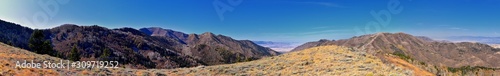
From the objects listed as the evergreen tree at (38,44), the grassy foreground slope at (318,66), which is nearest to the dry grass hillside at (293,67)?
the grassy foreground slope at (318,66)

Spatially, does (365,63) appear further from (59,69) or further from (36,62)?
(36,62)

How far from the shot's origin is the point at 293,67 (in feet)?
51.8

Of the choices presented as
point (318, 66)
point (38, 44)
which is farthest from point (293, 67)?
point (38, 44)

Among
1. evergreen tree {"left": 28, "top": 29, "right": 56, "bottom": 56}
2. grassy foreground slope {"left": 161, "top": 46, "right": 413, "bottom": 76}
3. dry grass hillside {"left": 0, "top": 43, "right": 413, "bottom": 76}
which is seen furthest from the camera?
evergreen tree {"left": 28, "top": 29, "right": 56, "bottom": 56}

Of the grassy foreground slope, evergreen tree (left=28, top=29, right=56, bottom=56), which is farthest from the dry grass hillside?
evergreen tree (left=28, top=29, right=56, bottom=56)

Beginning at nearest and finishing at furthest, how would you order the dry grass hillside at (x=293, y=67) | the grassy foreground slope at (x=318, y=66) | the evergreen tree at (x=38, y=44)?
1. the grassy foreground slope at (x=318, y=66)
2. the dry grass hillside at (x=293, y=67)
3. the evergreen tree at (x=38, y=44)

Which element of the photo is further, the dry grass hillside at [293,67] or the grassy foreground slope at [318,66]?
Result: the dry grass hillside at [293,67]

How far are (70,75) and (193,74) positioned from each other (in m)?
5.36

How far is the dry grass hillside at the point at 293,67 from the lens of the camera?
13.4 meters

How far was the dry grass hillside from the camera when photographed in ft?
43.9

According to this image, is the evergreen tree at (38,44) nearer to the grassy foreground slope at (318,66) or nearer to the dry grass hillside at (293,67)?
the dry grass hillside at (293,67)

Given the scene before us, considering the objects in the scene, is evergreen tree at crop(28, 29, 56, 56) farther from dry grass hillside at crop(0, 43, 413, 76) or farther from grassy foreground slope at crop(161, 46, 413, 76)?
grassy foreground slope at crop(161, 46, 413, 76)

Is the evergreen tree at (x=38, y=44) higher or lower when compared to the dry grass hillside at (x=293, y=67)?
higher

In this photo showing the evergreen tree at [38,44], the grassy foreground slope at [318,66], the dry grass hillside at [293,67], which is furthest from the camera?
the evergreen tree at [38,44]
